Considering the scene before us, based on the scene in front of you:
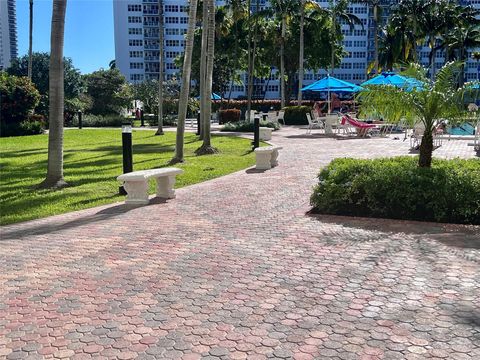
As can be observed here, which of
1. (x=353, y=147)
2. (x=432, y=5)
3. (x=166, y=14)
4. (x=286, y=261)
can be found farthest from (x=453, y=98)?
(x=166, y=14)

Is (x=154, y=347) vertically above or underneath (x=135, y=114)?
underneath

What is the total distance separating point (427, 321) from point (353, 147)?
13763 mm

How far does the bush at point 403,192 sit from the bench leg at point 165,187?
2.91m

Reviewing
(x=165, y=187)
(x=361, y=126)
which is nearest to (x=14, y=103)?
(x=361, y=126)

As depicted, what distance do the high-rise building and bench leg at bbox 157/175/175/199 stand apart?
47353 millimetres

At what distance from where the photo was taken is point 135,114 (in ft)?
158

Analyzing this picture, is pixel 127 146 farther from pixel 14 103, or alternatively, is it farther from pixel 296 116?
pixel 296 116

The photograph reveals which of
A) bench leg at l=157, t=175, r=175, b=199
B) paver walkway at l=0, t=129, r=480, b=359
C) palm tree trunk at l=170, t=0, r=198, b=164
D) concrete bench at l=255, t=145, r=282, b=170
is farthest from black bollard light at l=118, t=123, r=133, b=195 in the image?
palm tree trunk at l=170, t=0, r=198, b=164

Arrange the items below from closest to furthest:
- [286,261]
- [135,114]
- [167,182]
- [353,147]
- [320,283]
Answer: [320,283]
[286,261]
[167,182]
[353,147]
[135,114]

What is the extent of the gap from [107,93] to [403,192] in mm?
38954

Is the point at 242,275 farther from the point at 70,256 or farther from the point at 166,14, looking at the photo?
the point at 166,14

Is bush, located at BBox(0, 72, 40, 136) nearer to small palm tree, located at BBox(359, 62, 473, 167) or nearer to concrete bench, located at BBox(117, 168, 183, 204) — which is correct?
concrete bench, located at BBox(117, 168, 183, 204)

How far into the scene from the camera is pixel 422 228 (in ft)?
22.2

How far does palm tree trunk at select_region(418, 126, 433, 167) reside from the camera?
8143 mm
